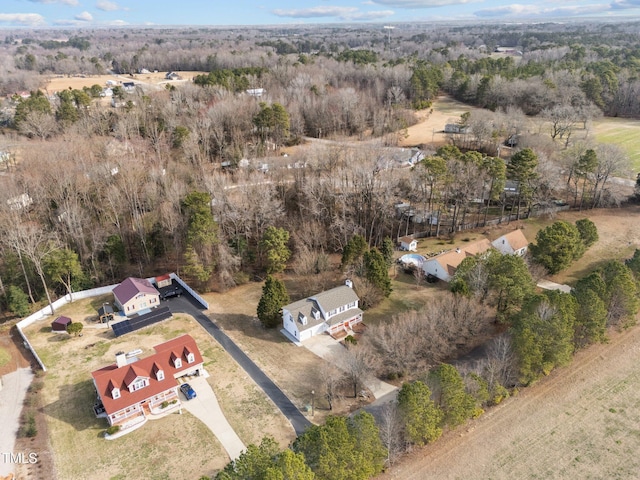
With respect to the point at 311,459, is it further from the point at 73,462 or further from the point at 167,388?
the point at 73,462

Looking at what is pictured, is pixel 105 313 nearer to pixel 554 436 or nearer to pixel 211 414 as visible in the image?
pixel 211 414

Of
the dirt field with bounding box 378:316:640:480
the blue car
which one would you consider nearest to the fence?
the blue car

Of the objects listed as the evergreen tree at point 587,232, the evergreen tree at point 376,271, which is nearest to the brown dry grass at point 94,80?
the evergreen tree at point 376,271

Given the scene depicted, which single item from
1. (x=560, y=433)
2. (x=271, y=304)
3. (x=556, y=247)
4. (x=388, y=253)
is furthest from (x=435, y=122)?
(x=560, y=433)

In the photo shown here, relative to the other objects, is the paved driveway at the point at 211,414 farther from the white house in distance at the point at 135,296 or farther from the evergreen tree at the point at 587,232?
the evergreen tree at the point at 587,232

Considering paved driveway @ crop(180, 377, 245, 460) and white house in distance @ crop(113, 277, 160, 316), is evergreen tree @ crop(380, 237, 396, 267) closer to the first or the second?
paved driveway @ crop(180, 377, 245, 460)

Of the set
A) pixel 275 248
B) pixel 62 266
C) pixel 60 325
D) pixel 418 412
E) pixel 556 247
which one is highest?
pixel 556 247
